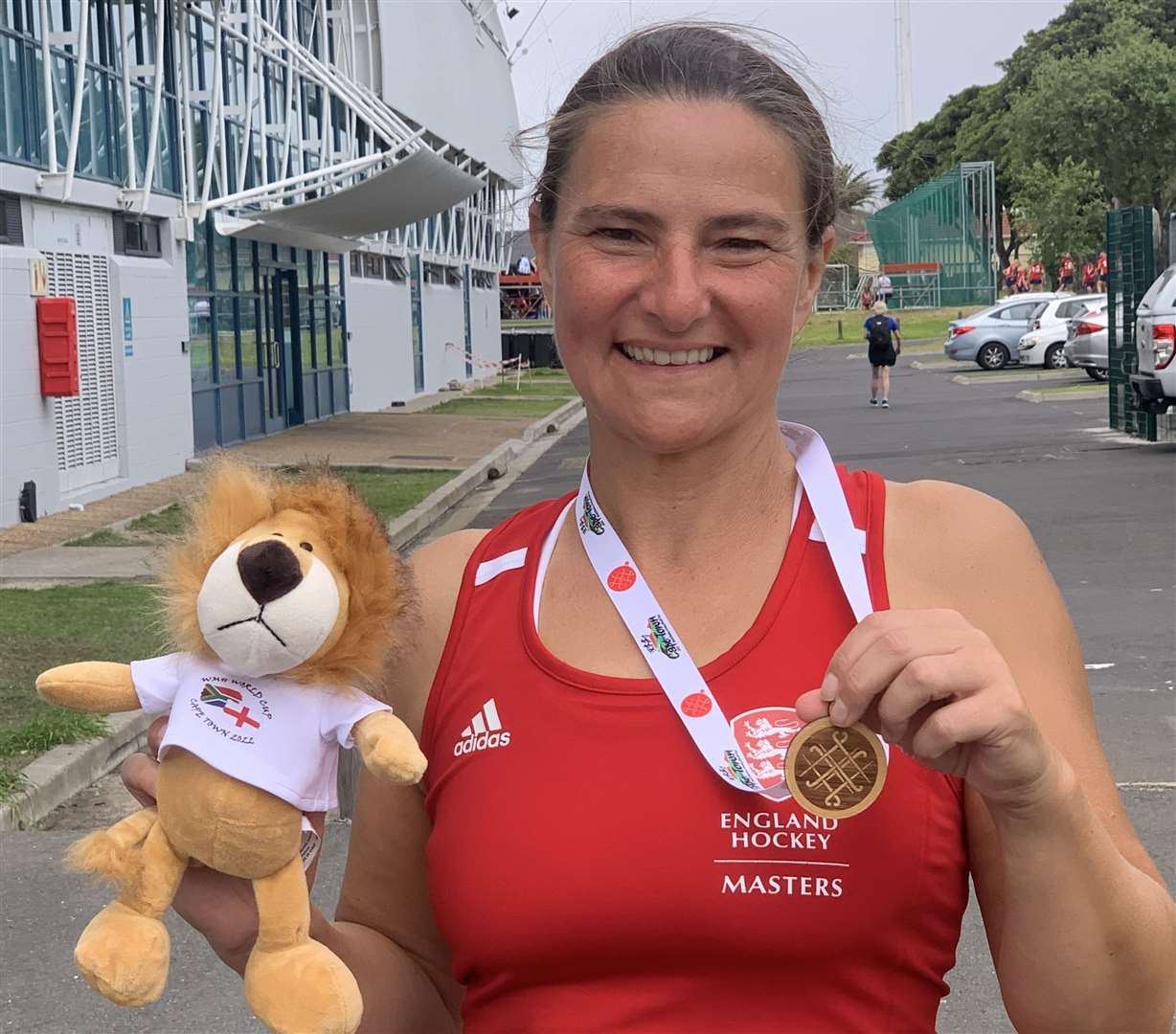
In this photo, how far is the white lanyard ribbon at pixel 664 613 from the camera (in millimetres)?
1869

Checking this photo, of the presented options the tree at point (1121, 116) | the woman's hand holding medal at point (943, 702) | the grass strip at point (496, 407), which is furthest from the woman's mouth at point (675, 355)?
the tree at point (1121, 116)

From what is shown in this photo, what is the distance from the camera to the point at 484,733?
2021 millimetres

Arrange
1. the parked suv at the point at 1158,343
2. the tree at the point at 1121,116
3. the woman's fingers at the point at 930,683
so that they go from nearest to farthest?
the woman's fingers at the point at 930,683, the parked suv at the point at 1158,343, the tree at the point at 1121,116

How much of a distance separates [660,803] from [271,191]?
2151 centimetres

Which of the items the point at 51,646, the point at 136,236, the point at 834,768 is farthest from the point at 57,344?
the point at 834,768

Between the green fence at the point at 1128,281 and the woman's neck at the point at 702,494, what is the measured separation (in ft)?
64.1

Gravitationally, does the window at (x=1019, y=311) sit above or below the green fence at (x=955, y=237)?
below

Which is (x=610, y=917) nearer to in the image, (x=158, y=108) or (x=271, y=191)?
(x=158, y=108)

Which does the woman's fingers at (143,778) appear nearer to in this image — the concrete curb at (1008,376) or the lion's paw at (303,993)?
the lion's paw at (303,993)

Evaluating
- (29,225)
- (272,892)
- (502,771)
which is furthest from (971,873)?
(29,225)

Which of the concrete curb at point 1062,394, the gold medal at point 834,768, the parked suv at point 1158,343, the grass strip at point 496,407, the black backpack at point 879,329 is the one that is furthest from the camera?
the grass strip at point 496,407

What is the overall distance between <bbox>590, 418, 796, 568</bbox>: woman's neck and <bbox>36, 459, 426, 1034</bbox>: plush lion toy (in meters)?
0.46

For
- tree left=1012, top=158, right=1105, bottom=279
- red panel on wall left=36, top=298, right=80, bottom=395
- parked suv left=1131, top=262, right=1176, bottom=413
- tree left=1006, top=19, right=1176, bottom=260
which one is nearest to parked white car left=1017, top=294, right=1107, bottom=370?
tree left=1006, top=19, right=1176, bottom=260

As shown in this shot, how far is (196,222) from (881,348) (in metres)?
12.5
